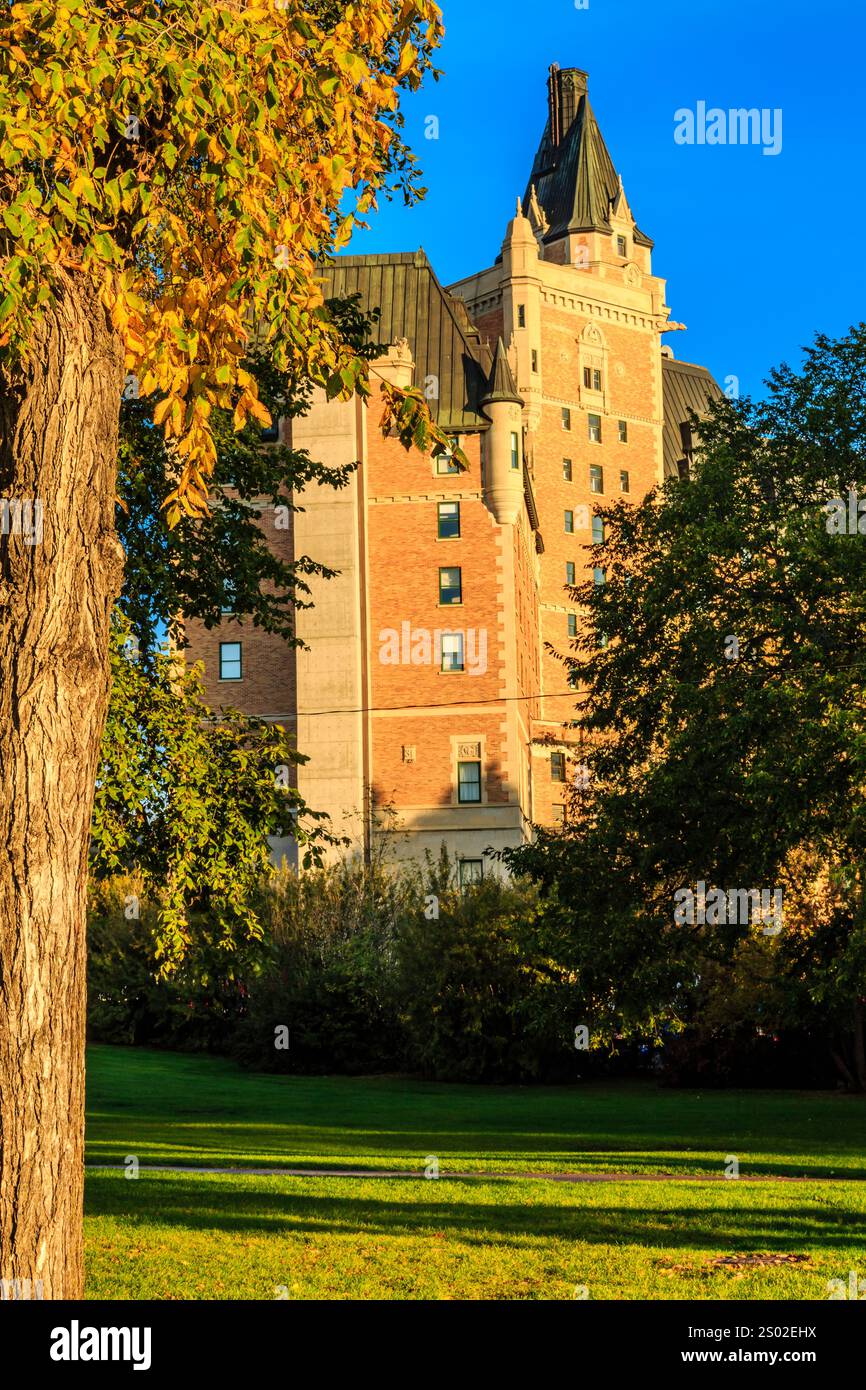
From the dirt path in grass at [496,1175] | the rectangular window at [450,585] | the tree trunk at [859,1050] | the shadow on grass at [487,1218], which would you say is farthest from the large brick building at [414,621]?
the shadow on grass at [487,1218]

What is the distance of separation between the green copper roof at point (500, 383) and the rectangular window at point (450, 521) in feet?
15.8

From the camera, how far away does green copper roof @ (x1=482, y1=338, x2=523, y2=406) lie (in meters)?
70.3

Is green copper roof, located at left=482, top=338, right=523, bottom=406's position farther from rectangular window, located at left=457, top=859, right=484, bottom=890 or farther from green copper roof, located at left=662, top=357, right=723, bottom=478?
green copper roof, located at left=662, top=357, right=723, bottom=478

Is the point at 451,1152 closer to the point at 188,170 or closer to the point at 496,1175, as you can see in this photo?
the point at 496,1175

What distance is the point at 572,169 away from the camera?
346 ft

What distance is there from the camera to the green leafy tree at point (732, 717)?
87.7 feet

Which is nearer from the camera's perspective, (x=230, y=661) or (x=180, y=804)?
(x=180, y=804)

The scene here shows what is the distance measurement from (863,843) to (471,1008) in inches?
913

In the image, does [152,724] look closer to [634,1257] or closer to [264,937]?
[264,937]

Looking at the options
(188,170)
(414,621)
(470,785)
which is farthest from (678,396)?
(188,170)

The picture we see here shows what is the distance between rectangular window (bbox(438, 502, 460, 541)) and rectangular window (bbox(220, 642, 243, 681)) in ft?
34.6

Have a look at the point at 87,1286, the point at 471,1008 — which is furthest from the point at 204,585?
the point at 471,1008

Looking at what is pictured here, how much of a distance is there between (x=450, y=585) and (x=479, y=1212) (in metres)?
55.1

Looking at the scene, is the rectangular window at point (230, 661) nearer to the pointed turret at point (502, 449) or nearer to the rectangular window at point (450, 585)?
the rectangular window at point (450, 585)
